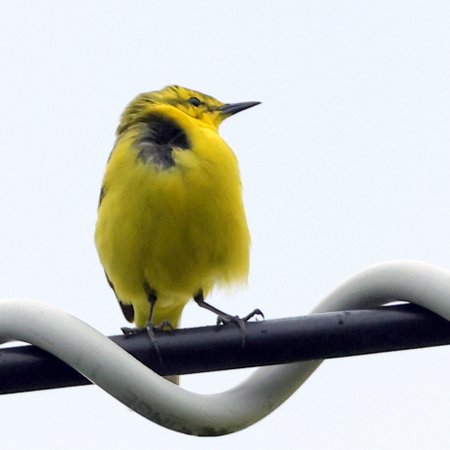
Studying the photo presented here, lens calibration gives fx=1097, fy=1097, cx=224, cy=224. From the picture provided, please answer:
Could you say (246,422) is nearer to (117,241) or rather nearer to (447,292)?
(447,292)

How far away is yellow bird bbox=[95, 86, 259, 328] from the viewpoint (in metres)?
5.63

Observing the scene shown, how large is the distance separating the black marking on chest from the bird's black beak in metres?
0.99

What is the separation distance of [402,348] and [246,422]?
53 cm

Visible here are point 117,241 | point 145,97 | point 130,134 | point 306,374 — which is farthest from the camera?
point 145,97

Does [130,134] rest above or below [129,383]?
above

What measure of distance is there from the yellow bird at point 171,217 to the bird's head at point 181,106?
0.30m

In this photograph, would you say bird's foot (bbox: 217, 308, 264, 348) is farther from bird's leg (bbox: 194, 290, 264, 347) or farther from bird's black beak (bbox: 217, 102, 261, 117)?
bird's black beak (bbox: 217, 102, 261, 117)

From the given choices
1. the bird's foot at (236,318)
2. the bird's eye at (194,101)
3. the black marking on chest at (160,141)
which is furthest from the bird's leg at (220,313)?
the bird's eye at (194,101)

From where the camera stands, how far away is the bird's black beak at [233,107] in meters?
7.33

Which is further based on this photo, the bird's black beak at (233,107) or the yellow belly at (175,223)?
the bird's black beak at (233,107)

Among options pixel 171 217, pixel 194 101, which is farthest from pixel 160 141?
pixel 194 101

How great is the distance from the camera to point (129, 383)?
324 centimetres

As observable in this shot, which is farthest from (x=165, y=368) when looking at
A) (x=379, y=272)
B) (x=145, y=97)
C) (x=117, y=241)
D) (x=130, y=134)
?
(x=145, y=97)

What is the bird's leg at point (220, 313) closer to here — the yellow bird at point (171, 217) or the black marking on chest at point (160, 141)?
the yellow bird at point (171, 217)
